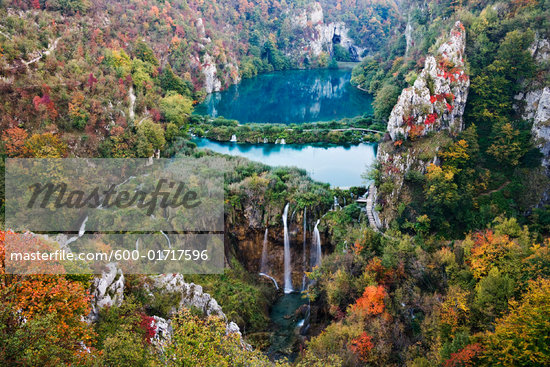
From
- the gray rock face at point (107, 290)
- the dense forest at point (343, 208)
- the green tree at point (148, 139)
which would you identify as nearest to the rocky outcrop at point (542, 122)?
the dense forest at point (343, 208)

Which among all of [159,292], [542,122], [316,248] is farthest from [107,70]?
[542,122]

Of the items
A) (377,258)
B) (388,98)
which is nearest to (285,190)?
(377,258)

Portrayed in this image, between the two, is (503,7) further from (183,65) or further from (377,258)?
(183,65)

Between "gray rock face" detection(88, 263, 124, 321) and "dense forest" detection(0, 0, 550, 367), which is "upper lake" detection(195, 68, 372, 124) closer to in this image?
"dense forest" detection(0, 0, 550, 367)

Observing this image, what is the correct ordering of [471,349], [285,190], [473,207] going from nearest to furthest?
[471,349] → [473,207] → [285,190]

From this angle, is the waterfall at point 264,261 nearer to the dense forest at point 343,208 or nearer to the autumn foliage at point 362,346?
the dense forest at point 343,208

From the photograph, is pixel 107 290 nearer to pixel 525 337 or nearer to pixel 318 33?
pixel 525 337

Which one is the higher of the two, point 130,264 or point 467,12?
point 467,12
